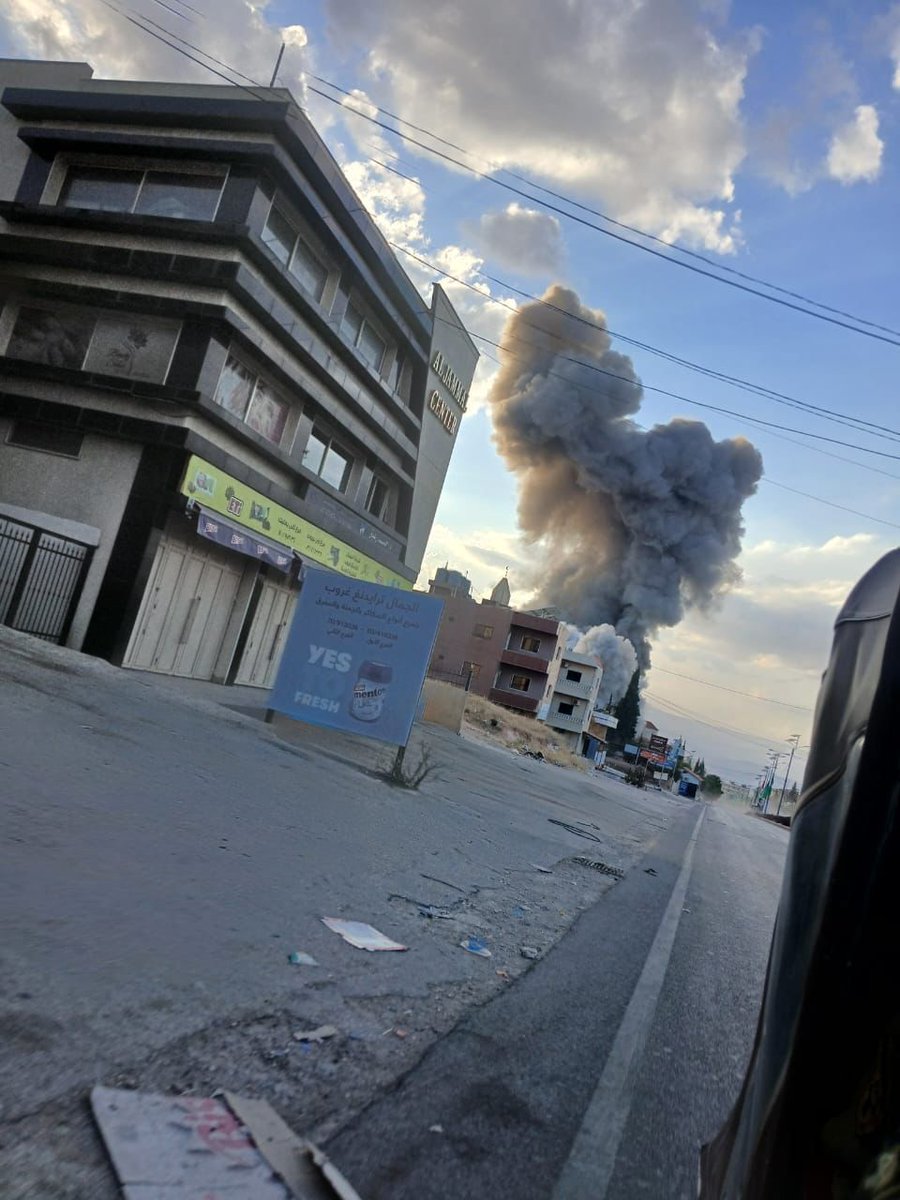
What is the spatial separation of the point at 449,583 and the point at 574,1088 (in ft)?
267

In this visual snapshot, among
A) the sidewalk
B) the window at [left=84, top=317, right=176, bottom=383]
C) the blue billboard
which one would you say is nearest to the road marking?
the sidewalk

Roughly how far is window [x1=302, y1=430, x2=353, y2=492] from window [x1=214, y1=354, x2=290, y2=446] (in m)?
1.46

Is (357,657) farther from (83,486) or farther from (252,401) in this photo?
(252,401)

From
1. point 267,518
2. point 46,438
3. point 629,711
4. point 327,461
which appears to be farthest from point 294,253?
point 629,711

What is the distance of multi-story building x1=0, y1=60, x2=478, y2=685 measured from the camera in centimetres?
1408

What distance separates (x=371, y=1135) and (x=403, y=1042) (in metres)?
0.72

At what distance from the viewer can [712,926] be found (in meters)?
6.98

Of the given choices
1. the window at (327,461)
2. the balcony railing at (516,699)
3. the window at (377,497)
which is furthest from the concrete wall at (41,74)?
the balcony railing at (516,699)

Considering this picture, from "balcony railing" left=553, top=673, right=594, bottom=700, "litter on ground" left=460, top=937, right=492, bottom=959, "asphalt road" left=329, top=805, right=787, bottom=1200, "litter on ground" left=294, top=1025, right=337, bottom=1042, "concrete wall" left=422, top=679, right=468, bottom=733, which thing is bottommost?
"litter on ground" left=460, top=937, right=492, bottom=959

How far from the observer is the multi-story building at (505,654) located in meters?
67.3

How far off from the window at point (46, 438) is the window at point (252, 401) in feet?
8.41

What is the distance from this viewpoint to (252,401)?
669 inches

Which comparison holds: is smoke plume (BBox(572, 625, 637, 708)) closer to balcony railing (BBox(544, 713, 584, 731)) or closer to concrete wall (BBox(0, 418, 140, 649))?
balcony railing (BBox(544, 713, 584, 731))

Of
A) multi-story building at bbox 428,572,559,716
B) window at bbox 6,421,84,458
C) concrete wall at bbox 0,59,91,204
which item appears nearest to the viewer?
A: window at bbox 6,421,84,458
